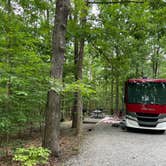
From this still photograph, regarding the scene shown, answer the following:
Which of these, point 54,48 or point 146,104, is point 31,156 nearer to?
point 54,48

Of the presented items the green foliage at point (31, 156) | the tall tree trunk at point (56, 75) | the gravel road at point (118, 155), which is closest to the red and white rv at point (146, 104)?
the gravel road at point (118, 155)

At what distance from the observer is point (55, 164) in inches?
236

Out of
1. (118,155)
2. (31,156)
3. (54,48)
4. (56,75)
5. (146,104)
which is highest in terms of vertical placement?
(54,48)

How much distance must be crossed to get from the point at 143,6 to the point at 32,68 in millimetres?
5491

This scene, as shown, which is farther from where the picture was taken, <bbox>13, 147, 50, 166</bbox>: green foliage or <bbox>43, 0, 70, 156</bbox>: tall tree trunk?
<bbox>43, 0, 70, 156</bbox>: tall tree trunk

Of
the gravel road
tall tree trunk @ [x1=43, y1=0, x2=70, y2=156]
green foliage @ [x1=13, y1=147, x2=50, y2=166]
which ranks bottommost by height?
the gravel road

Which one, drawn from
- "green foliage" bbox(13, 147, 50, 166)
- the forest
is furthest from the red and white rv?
"green foliage" bbox(13, 147, 50, 166)

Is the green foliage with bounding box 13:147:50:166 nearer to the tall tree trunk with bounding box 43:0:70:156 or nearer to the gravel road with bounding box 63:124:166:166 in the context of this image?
the gravel road with bounding box 63:124:166:166

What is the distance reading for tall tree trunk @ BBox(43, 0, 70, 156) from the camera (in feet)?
21.3

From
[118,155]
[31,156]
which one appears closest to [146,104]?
[118,155]

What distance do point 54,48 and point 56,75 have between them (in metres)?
0.73

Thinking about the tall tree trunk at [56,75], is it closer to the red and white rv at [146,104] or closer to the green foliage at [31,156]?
the green foliage at [31,156]

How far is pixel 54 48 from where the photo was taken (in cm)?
661

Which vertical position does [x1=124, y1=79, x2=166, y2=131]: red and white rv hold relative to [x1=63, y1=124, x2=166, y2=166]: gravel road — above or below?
above
